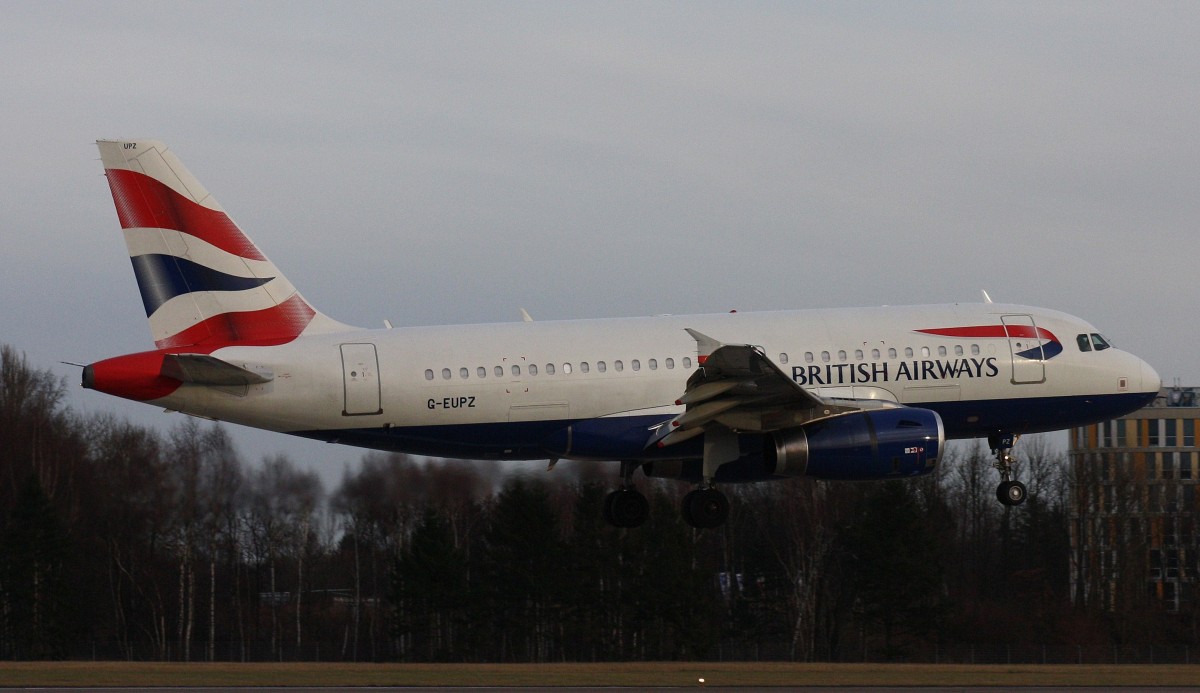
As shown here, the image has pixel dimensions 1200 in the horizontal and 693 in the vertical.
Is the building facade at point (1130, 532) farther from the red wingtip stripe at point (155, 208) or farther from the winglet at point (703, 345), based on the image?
the red wingtip stripe at point (155, 208)

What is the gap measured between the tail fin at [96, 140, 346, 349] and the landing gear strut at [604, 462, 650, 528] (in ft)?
26.0

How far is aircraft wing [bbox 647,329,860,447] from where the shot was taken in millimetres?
33125

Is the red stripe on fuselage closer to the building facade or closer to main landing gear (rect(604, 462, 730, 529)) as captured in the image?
main landing gear (rect(604, 462, 730, 529))

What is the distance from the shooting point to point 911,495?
78.6m

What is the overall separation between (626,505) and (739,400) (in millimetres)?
4910

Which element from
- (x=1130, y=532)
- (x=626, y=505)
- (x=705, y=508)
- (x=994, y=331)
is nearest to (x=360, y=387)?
(x=626, y=505)

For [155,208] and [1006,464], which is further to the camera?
[1006,464]

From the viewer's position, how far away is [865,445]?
34.8 meters

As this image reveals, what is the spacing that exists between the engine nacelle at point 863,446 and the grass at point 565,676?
633cm

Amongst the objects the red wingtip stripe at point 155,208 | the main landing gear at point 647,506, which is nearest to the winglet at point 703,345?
the main landing gear at point 647,506

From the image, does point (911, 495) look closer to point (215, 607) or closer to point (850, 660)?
point (850, 660)

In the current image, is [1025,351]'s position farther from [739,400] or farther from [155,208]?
[155,208]

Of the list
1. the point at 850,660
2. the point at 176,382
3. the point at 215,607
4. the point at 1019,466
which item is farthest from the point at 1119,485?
the point at 176,382

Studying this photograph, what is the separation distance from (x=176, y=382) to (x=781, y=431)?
13.7m
